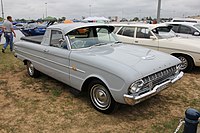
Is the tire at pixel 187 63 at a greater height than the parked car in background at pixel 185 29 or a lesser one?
lesser

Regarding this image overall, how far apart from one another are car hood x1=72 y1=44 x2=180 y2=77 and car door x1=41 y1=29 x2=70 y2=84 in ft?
1.80

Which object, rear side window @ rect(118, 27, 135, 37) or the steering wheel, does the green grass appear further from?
rear side window @ rect(118, 27, 135, 37)

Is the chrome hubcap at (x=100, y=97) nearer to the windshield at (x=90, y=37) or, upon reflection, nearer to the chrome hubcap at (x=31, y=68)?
the windshield at (x=90, y=37)

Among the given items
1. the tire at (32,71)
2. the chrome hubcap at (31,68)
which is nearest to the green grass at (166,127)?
the tire at (32,71)

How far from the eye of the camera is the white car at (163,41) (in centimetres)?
633

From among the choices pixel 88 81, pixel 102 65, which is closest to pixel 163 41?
pixel 88 81

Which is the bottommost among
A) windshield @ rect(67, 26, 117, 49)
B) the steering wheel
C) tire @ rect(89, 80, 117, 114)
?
tire @ rect(89, 80, 117, 114)

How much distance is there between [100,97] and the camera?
385cm

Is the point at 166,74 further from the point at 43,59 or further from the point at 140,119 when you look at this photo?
the point at 43,59

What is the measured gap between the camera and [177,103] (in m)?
4.35

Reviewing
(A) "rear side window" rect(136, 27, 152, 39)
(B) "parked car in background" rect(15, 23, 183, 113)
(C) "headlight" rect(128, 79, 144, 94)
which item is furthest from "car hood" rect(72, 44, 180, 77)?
(A) "rear side window" rect(136, 27, 152, 39)

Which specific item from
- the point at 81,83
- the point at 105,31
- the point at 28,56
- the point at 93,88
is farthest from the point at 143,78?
the point at 28,56

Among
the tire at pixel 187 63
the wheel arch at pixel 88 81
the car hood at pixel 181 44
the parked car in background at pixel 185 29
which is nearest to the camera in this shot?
the wheel arch at pixel 88 81

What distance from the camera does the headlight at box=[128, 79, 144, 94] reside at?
319 centimetres
